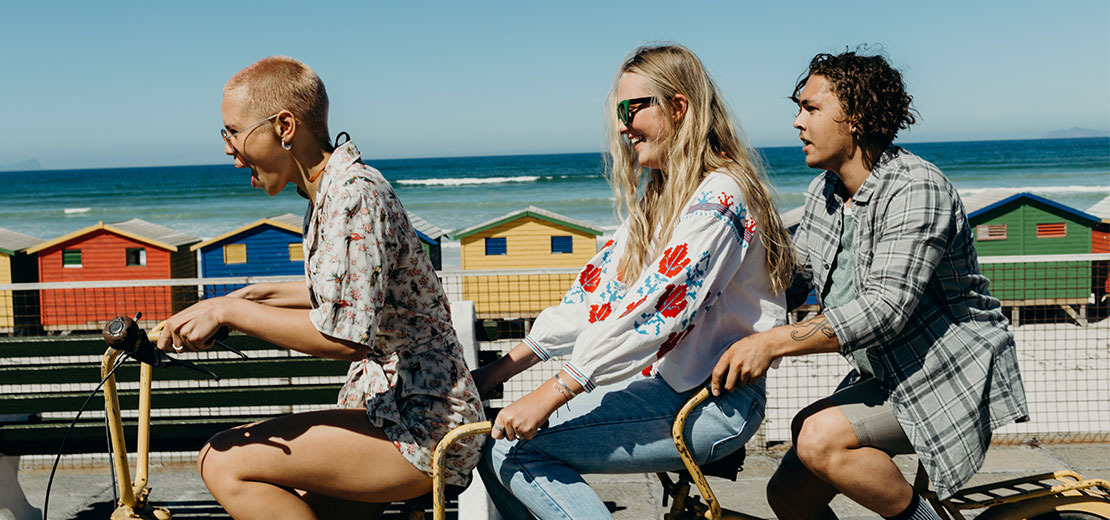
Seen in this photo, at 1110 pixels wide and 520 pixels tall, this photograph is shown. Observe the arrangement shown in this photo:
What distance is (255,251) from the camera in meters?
15.6

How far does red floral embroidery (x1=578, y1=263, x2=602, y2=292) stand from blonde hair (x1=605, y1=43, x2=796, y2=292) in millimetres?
175

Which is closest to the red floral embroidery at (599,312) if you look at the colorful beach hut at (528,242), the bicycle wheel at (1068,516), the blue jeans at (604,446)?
the blue jeans at (604,446)

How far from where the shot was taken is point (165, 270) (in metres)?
15.5

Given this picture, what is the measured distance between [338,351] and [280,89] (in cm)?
61

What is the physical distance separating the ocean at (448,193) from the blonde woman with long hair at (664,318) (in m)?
32.3

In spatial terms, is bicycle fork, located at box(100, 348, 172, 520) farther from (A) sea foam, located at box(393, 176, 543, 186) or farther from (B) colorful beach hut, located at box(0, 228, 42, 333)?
(A) sea foam, located at box(393, 176, 543, 186)

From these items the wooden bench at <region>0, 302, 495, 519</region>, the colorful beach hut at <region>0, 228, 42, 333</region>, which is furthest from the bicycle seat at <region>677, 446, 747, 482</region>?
the colorful beach hut at <region>0, 228, 42, 333</region>

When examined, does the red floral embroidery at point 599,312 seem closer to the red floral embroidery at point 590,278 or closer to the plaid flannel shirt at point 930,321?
the red floral embroidery at point 590,278

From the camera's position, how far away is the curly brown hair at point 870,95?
2330mm

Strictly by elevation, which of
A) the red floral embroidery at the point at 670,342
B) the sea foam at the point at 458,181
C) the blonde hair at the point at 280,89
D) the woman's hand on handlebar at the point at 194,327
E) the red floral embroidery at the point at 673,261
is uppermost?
the blonde hair at the point at 280,89

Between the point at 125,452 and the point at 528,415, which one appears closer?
the point at 528,415

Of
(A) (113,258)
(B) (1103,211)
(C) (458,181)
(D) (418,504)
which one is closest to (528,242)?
(A) (113,258)

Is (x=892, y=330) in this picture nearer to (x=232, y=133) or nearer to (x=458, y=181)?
(x=232, y=133)

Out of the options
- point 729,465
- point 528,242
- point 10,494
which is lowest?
point 10,494
